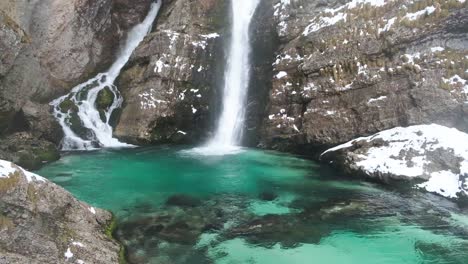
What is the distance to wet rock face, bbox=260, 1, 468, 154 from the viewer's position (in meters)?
20.7

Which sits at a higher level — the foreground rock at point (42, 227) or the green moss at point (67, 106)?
the green moss at point (67, 106)

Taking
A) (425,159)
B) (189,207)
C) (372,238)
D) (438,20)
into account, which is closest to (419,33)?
(438,20)

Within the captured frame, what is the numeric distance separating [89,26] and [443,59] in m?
23.0

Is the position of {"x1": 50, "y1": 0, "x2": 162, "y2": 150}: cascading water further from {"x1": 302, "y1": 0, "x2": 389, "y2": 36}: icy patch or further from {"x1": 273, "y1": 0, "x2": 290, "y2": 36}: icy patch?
{"x1": 302, "y1": 0, "x2": 389, "y2": 36}: icy patch

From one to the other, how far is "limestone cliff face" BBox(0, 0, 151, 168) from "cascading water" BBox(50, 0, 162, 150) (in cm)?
61

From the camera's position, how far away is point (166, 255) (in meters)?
11.9

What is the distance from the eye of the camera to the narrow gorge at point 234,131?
40.5ft

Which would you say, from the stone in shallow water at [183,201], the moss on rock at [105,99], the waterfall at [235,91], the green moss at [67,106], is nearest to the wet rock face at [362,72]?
the waterfall at [235,91]

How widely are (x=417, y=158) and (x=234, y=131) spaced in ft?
40.4

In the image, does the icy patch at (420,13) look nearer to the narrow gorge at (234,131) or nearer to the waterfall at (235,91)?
the narrow gorge at (234,131)

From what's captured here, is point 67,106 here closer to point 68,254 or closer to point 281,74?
point 281,74

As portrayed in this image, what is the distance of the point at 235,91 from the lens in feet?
94.0

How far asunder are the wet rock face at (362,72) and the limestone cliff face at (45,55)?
43.0 ft

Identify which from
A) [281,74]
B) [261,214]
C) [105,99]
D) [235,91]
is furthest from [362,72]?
[105,99]
